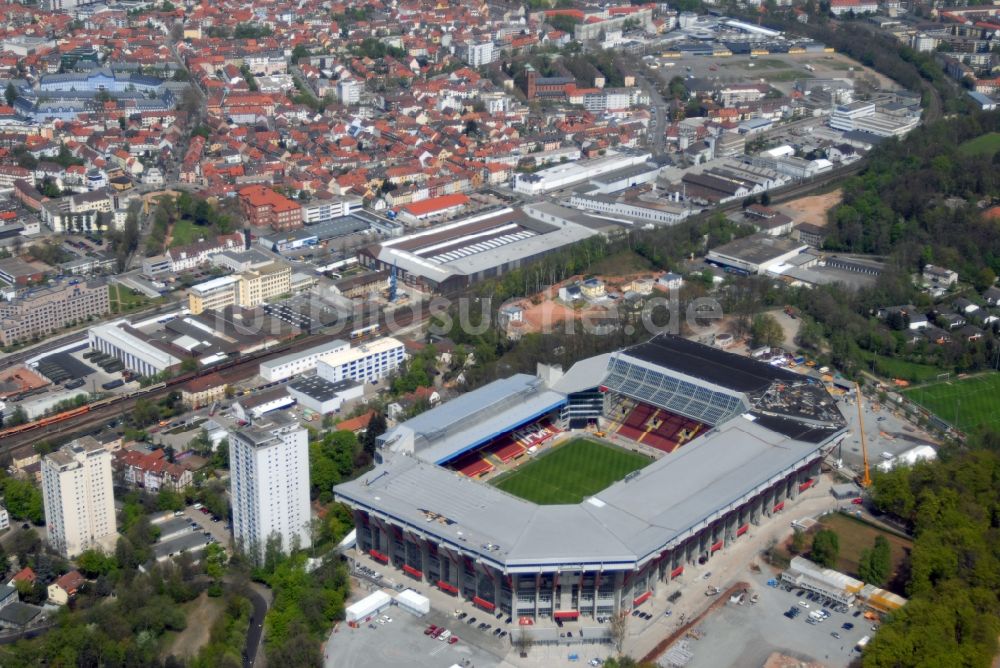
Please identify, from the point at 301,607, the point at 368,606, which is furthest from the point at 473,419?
the point at 301,607


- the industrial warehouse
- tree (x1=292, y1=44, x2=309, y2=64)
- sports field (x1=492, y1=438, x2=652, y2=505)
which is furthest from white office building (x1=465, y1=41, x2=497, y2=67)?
sports field (x1=492, y1=438, x2=652, y2=505)

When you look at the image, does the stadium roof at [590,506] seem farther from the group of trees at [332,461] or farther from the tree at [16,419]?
the tree at [16,419]

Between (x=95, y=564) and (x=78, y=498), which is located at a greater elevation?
(x=78, y=498)

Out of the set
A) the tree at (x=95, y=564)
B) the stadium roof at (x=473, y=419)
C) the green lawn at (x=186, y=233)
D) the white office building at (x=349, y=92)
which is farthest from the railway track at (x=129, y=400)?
the white office building at (x=349, y=92)

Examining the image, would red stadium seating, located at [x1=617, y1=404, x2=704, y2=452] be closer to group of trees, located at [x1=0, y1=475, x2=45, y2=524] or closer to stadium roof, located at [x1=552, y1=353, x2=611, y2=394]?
stadium roof, located at [x1=552, y1=353, x2=611, y2=394]

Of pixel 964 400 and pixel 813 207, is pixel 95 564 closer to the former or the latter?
pixel 964 400
